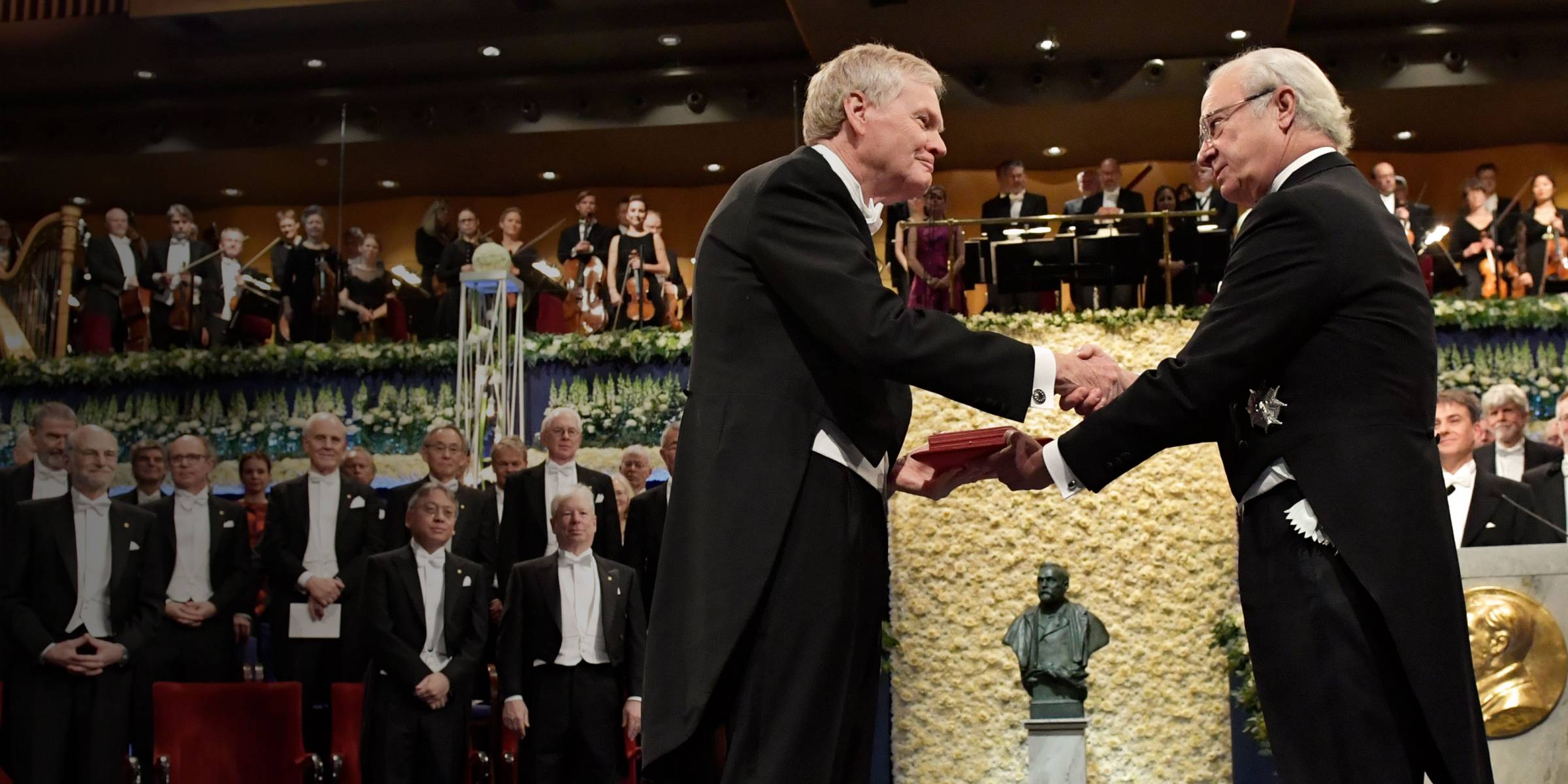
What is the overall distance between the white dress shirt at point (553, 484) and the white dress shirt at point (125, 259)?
569cm

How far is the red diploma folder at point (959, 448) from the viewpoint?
2.73m

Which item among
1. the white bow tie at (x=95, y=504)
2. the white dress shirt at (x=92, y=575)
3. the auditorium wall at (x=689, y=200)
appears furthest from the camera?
the auditorium wall at (x=689, y=200)

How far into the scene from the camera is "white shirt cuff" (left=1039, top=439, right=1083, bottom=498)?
2.69 metres

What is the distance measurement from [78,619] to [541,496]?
2386mm

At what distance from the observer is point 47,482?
8508 mm

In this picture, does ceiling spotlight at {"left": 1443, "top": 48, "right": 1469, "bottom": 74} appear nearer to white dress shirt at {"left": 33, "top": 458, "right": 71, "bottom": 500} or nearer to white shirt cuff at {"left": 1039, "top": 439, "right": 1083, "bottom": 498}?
white dress shirt at {"left": 33, "top": 458, "right": 71, "bottom": 500}

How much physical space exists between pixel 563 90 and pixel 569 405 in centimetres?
495

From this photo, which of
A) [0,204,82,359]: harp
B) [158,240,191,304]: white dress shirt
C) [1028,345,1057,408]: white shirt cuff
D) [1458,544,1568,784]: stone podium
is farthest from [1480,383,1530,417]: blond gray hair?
[0,204,82,359]: harp

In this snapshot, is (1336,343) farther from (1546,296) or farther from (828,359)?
(1546,296)

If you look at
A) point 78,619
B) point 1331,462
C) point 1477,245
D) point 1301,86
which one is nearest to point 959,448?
point 1331,462

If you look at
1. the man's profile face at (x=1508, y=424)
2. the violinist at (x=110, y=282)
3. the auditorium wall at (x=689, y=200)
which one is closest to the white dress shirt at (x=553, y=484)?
the man's profile face at (x=1508, y=424)

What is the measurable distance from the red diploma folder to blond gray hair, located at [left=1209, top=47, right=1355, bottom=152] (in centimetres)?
76

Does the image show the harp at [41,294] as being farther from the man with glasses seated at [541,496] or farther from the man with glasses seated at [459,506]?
the man with glasses seated at [541,496]

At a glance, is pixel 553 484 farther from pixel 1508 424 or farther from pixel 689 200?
pixel 689 200
